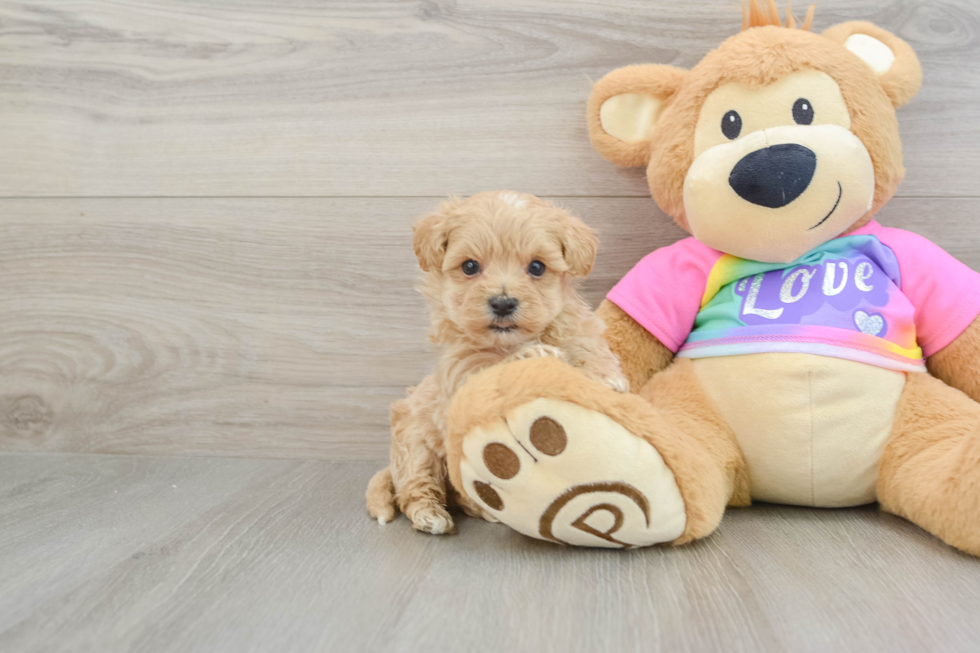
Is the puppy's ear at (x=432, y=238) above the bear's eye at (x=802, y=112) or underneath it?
underneath

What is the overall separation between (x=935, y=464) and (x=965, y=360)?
0.18 meters

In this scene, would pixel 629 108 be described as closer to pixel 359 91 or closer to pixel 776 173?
pixel 776 173

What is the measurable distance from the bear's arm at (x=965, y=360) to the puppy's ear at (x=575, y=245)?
0.48 m

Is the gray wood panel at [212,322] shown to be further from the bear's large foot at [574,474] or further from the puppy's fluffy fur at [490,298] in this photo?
the bear's large foot at [574,474]

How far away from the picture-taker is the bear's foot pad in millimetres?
696

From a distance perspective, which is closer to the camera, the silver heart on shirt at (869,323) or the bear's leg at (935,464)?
the bear's leg at (935,464)

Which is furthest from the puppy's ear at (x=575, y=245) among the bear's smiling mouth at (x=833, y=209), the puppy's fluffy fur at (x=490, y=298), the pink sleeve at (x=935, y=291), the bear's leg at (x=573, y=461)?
the pink sleeve at (x=935, y=291)

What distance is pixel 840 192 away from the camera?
820 mm

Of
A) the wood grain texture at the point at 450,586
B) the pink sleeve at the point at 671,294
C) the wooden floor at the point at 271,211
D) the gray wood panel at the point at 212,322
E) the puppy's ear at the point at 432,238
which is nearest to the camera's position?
the wood grain texture at the point at 450,586

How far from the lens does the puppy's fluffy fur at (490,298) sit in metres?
0.77

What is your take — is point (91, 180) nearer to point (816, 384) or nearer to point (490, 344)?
point (490, 344)

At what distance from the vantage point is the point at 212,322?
120cm

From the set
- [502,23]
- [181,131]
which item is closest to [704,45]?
[502,23]

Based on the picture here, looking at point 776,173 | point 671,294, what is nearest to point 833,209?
point 776,173
